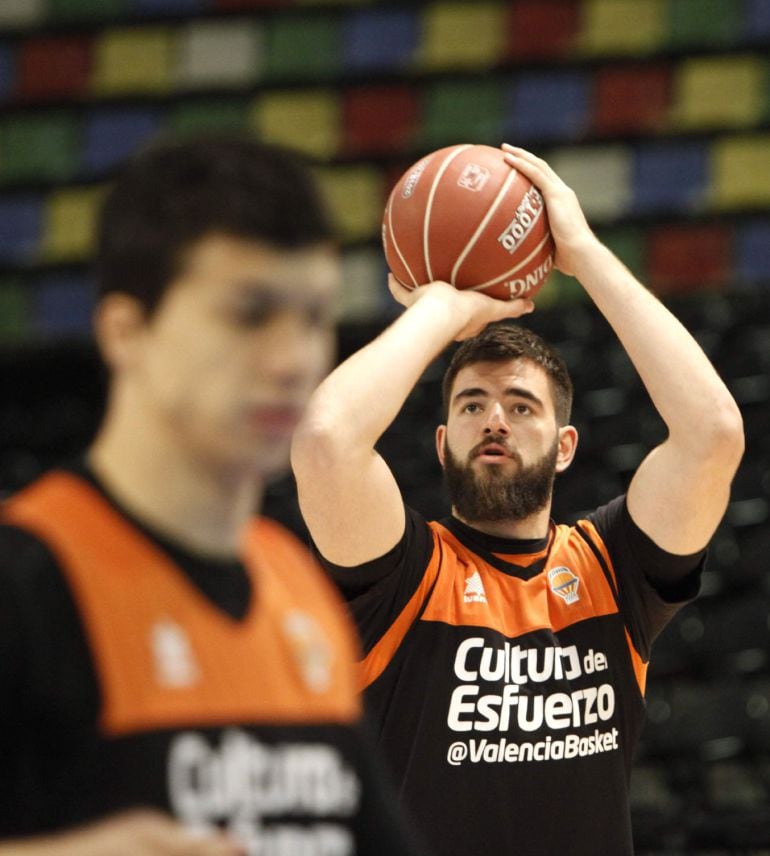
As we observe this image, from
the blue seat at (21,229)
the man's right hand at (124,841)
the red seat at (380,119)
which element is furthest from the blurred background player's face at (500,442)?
the blue seat at (21,229)

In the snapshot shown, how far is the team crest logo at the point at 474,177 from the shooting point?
276 centimetres

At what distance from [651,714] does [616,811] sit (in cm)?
287

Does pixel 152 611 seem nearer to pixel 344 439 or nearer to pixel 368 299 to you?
pixel 344 439

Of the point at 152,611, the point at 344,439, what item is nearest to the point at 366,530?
the point at 344,439

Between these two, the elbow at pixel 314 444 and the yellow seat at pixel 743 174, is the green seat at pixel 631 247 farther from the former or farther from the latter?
the elbow at pixel 314 444

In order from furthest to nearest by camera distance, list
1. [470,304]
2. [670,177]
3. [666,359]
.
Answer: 1. [670,177]
2. [666,359]
3. [470,304]

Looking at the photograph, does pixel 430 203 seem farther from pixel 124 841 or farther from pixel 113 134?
pixel 113 134

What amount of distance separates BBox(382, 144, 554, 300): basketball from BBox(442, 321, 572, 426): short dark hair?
0.23 metres

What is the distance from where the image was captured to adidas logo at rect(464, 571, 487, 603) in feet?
9.25

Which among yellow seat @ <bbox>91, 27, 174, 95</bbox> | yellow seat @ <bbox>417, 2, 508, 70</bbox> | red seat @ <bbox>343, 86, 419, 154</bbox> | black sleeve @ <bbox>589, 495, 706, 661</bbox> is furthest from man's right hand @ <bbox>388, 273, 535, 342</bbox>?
yellow seat @ <bbox>91, 27, 174, 95</bbox>

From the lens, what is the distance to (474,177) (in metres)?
2.78

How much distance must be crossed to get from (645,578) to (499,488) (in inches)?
13.6

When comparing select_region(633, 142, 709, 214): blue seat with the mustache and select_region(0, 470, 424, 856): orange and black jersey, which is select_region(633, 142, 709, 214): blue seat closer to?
the mustache

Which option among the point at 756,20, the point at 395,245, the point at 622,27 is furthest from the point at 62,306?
the point at 395,245
